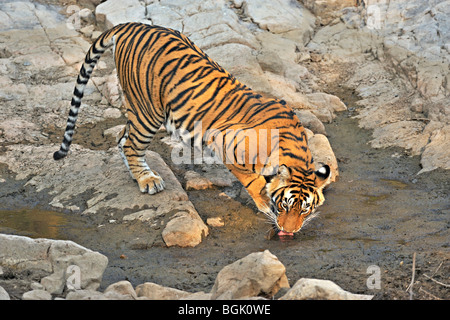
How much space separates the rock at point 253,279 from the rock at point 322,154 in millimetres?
→ 2665

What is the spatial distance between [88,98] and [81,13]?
2334 mm

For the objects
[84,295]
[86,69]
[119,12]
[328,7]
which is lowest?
[119,12]

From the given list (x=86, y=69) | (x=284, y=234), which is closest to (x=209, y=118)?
(x=284, y=234)

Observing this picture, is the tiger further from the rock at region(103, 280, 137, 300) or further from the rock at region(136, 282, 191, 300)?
the rock at region(103, 280, 137, 300)

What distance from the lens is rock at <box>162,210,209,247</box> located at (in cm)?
482

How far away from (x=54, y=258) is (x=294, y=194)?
6.35 ft

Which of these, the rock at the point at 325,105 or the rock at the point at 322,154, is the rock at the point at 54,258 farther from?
the rock at the point at 325,105

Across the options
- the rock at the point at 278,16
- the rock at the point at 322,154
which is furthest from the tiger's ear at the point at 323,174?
the rock at the point at 278,16

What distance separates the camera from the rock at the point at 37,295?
3221 millimetres

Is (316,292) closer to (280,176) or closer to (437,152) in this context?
(280,176)

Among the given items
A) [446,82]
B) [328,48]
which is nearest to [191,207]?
[446,82]

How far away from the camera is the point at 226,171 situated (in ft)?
20.2

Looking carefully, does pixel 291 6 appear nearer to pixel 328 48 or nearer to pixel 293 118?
pixel 328 48

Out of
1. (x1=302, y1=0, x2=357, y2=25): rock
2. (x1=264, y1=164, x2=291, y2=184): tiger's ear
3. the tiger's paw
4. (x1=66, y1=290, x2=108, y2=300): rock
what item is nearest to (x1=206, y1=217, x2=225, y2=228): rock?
the tiger's paw
